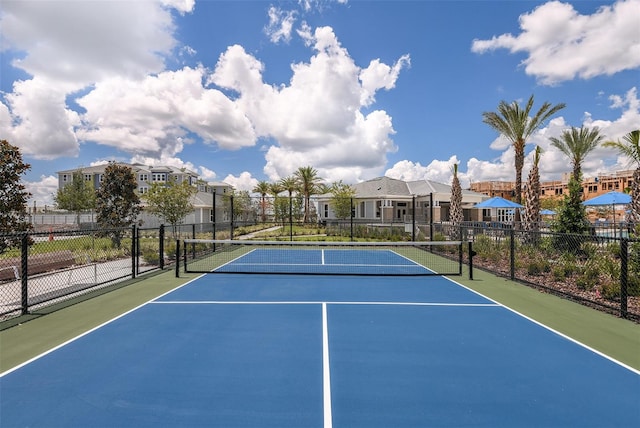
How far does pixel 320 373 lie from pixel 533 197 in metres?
16.7

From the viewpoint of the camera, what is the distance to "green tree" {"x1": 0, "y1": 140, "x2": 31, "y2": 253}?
35.0 feet

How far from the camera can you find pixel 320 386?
405 cm

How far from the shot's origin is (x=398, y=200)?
38.5 meters

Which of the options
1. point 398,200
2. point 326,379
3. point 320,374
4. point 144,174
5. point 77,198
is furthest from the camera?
point 144,174

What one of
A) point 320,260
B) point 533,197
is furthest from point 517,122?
point 320,260

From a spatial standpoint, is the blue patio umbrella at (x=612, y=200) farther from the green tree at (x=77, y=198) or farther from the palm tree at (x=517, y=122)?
the green tree at (x=77, y=198)

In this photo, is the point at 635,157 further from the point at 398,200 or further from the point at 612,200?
the point at 398,200

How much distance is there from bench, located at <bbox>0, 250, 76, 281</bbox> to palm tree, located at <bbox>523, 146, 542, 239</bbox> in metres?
19.4

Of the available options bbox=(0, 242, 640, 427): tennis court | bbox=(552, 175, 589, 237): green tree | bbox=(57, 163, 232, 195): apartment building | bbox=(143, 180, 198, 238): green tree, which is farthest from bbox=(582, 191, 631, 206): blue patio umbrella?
bbox=(57, 163, 232, 195): apartment building

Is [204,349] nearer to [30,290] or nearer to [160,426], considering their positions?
[160,426]

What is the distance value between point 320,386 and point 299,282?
237 inches

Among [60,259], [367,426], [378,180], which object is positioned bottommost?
[367,426]

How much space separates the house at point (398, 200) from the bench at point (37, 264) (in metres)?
26.7

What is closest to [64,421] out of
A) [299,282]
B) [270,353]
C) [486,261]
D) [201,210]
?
[270,353]
